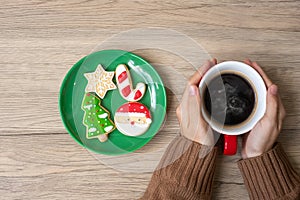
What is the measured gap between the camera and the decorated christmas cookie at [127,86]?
0.82 m

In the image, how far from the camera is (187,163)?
84 centimetres

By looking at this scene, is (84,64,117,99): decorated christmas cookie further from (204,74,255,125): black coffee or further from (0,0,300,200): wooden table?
(204,74,255,125): black coffee

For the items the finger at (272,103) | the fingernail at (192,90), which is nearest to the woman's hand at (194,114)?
the fingernail at (192,90)

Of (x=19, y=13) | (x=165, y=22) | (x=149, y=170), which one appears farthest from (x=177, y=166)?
(x=19, y=13)

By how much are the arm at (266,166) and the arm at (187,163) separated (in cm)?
7

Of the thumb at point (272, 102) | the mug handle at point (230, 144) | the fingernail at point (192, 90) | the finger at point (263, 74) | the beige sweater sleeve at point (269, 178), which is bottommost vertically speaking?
the beige sweater sleeve at point (269, 178)

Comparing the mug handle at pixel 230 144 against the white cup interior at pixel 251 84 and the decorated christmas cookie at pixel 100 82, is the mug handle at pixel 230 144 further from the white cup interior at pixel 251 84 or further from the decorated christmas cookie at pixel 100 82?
the decorated christmas cookie at pixel 100 82

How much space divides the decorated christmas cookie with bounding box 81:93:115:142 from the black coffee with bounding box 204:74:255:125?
0.61ft

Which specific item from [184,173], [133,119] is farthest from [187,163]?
[133,119]

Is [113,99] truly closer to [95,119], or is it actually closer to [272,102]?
[95,119]

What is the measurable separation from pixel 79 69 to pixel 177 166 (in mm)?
255

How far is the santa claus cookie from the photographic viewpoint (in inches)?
32.2

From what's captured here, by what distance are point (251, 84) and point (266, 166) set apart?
0.16m

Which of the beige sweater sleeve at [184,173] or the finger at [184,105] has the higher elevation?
the finger at [184,105]
